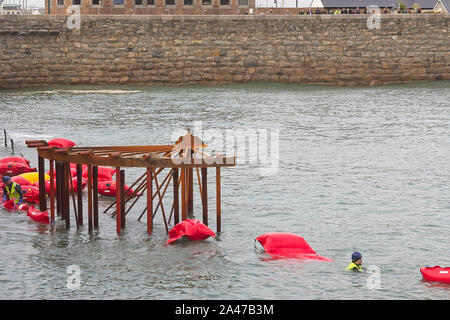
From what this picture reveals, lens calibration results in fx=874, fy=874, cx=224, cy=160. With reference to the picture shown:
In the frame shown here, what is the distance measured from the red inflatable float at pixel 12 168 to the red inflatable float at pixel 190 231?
859 cm

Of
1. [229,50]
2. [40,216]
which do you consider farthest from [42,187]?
[229,50]

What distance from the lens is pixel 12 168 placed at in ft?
86.2

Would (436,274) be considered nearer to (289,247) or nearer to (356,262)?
(356,262)

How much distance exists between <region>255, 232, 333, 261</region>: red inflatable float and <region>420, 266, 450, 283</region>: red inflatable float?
7.43ft

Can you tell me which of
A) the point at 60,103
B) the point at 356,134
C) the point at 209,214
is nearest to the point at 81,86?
the point at 60,103

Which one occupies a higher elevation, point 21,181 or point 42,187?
point 42,187

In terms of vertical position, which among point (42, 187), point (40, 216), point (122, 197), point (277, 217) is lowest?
point (277, 217)

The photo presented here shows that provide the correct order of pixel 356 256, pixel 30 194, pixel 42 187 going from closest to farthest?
pixel 356 256
pixel 42 187
pixel 30 194

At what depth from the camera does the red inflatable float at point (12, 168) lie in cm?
2616

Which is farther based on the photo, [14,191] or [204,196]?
[14,191]

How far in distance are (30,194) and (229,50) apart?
32.9 m

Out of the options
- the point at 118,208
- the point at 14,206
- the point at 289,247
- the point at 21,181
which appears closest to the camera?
the point at 289,247

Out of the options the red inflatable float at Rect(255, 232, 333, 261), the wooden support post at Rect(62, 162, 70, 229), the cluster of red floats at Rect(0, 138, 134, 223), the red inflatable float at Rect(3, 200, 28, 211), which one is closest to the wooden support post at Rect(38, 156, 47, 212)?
the cluster of red floats at Rect(0, 138, 134, 223)

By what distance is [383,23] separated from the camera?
55344 mm
